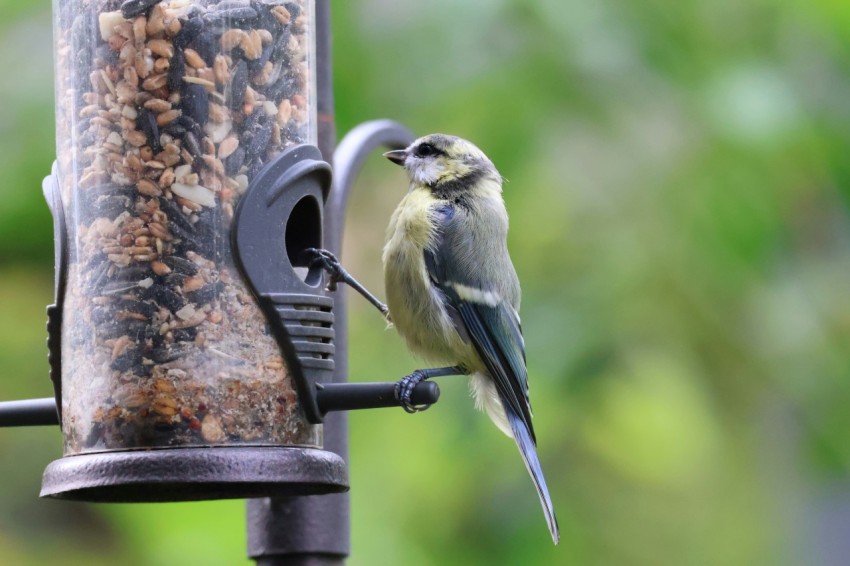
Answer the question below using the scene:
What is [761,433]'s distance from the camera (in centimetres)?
523

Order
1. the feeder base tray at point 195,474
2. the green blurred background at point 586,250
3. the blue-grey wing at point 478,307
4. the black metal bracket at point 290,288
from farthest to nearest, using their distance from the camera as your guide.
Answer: the green blurred background at point 586,250
the blue-grey wing at point 478,307
the black metal bracket at point 290,288
the feeder base tray at point 195,474

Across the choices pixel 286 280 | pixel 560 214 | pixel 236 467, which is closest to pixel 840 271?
pixel 560 214

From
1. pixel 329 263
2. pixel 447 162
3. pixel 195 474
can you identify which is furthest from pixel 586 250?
pixel 195 474

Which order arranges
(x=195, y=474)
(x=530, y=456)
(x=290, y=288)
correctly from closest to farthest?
(x=195, y=474) → (x=290, y=288) → (x=530, y=456)

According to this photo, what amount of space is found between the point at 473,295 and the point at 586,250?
0.74 metres

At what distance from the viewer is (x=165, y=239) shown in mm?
3496

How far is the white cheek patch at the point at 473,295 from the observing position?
425 centimetres

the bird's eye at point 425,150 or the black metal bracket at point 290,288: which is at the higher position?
the bird's eye at point 425,150

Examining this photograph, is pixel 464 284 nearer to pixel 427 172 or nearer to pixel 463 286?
pixel 463 286

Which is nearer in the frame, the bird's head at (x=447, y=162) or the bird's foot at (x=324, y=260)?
the bird's foot at (x=324, y=260)

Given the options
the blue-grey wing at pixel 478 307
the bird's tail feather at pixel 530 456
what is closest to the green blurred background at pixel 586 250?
the blue-grey wing at pixel 478 307

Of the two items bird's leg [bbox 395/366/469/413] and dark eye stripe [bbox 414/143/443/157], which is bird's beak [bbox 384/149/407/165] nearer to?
dark eye stripe [bbox 414/143/443/157]

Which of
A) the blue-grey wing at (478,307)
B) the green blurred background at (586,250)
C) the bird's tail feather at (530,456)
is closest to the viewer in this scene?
the bird's tail feather at (530,456)

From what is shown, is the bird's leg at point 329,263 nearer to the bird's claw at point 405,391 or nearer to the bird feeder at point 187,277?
the bird feeder at point 187,277
